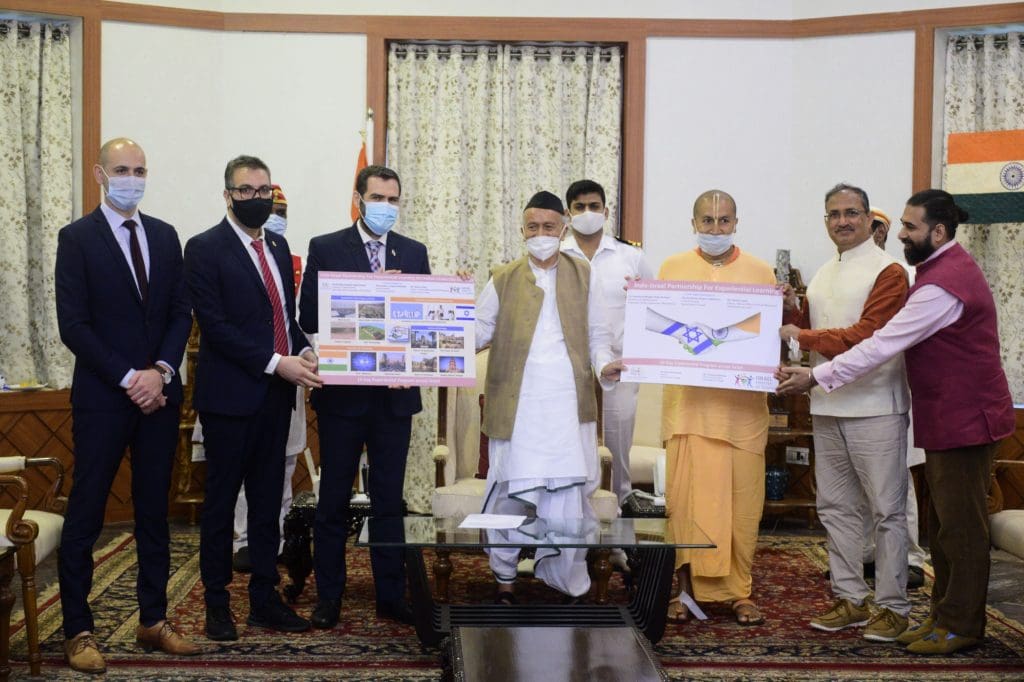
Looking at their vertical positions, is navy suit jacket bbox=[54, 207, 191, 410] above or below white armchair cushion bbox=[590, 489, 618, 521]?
above

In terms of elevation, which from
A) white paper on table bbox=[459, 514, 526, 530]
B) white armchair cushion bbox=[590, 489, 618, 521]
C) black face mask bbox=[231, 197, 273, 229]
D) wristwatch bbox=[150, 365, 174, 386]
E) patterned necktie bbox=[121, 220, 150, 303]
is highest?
black face mask bbox=[231, 197, 273, 229]

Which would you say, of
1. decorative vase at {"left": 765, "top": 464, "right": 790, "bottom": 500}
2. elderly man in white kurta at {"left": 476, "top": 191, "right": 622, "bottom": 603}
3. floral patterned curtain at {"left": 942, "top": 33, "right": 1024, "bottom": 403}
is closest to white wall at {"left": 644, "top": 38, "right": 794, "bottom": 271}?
floral patterned curtain at {"left": 942, "top": 33, "right": 1024, "bottom": 403}

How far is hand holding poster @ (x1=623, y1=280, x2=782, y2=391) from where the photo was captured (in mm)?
4566

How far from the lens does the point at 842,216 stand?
15.2 ft

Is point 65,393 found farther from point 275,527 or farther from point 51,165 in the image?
point 275,527

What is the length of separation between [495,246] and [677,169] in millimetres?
1298

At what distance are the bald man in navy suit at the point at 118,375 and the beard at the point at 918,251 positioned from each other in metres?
2.79

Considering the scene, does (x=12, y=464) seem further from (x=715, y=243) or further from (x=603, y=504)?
(x=715, y=243)

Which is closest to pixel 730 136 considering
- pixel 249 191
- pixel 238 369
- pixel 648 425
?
pixel 648 425

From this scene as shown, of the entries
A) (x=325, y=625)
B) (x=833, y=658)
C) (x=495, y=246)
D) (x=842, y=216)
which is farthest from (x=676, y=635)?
(x=495, y=246)

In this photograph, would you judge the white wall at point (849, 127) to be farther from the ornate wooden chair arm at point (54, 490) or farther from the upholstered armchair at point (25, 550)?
the upholstered armchair at point (25, 550)

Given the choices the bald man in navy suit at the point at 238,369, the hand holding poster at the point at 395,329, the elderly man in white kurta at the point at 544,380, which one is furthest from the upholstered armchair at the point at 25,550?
the elderly man in white kurta at the point at 544,380

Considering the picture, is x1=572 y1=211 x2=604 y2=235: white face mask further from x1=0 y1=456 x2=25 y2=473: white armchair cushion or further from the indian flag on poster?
x1=0 y1=456 x2=25 y2=473: white armchair cushion

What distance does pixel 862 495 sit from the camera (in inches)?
188
